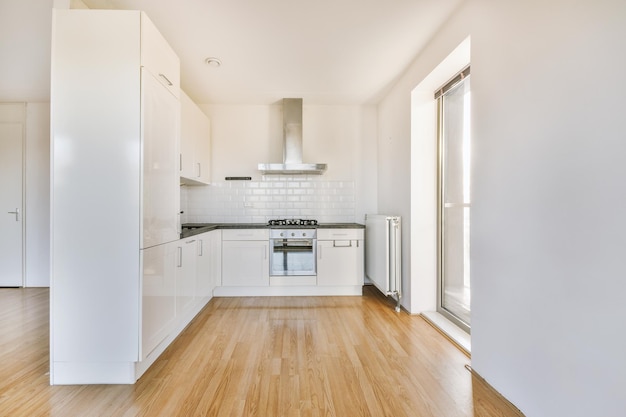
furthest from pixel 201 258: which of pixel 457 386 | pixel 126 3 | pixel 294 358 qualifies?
pixel 457 386

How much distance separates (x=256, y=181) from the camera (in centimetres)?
398

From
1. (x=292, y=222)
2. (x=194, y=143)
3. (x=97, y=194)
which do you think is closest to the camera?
(x=97, y=194)

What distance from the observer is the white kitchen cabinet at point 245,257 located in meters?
3.39

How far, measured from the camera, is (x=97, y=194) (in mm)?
1679

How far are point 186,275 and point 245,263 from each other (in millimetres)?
981

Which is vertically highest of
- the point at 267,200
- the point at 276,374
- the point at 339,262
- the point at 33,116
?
the point at 33,116

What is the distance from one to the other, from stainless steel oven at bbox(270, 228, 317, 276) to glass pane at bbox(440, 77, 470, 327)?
4.85 feet

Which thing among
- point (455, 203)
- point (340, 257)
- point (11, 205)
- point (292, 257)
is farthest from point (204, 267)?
point (11, 205)

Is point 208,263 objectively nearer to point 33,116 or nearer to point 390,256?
point 390,256

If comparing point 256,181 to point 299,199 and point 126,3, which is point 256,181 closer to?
point 299,199

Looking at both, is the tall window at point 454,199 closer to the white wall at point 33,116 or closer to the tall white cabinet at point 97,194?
the tall white cabinet at point 97,194

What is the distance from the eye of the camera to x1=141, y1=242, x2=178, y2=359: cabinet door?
178cm

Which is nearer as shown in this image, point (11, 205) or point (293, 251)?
point (293, 251)

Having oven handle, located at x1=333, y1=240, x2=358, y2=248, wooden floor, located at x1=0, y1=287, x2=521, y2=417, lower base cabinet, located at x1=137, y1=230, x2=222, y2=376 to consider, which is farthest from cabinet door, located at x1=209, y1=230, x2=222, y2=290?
oven handle, located at x1=333, y1=240, x2=358, y2=248
